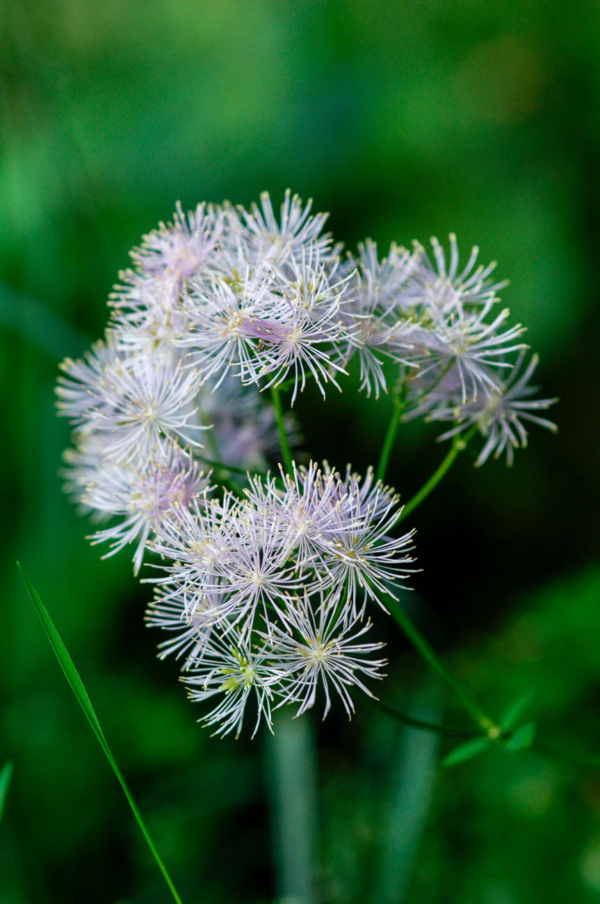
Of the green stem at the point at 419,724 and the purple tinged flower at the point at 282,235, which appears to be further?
the purple tinged flower at the point at 282,235

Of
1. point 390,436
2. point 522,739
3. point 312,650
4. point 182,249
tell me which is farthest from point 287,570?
point 182,249

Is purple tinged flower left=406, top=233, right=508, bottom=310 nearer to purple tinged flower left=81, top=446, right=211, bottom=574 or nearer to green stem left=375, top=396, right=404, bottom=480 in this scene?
green stem left=375, top=396, right=404, bottom=480

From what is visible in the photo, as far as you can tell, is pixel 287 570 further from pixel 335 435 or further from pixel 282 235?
pixel 335 435

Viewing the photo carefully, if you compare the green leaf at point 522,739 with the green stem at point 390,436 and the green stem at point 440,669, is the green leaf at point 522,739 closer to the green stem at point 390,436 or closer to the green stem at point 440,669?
the green stem at point 440,669

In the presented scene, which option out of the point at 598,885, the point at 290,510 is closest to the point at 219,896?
the point at 598,885

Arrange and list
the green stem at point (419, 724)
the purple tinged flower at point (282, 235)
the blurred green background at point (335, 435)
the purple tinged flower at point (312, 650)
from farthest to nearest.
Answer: the blurred green background at point (335, 435)
the purple tinged flower at point (282, 235)
the green stem at point (419, 724)
the purple tinged flower at point (312, 650)

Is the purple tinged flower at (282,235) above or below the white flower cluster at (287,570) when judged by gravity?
above

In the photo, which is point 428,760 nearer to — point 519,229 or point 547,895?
point 547,895

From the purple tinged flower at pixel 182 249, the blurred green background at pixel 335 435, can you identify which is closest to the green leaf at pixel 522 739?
the blurred green background at pixel 335 435
